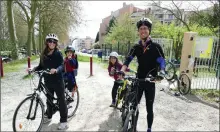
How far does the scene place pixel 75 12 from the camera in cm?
1612

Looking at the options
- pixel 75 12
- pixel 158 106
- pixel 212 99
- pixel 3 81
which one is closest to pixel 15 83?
pixel 3 81

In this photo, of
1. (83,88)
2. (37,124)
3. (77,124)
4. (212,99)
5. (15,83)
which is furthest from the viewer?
(83,88)

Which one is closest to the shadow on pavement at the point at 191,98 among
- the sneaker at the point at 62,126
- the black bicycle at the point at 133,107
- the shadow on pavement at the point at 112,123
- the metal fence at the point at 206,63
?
the metal fence at the point at 206,63

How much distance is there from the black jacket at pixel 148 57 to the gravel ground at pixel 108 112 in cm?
128

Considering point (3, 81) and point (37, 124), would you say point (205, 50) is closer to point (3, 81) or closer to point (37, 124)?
point (37, 124)

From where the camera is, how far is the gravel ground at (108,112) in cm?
386

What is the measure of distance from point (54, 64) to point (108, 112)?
1.93 m

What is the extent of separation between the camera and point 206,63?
301 inches

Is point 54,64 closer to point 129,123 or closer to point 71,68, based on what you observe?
point 71,68

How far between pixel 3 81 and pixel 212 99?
6297 mm

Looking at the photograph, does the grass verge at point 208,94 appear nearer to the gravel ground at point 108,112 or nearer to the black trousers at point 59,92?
the gravel ground at point 108,112

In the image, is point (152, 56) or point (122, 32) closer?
point (152, 56)

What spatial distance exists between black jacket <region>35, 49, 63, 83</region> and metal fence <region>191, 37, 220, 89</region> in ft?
17.2

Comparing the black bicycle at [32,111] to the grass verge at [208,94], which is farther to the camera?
the grass verge at [208,94]
